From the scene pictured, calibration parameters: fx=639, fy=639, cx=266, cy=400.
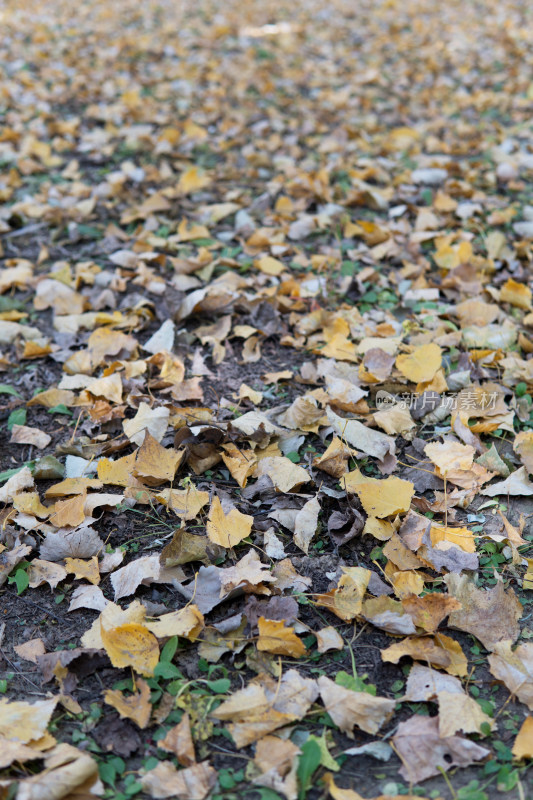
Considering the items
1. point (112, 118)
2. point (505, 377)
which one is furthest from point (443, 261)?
point (112, 118)

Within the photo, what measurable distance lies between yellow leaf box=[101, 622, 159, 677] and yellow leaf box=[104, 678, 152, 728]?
51 millimetres

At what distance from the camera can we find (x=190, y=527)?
1.83 meters

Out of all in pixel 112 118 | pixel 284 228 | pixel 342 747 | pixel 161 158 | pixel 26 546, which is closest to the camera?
pixel 342 747

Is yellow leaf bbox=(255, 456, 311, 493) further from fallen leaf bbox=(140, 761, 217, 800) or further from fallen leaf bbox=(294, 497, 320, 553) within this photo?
fallen leaf bbox=(140, 761, 217, 800)

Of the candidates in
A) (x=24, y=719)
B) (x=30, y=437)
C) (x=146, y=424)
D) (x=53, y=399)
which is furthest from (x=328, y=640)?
(x=53, y=399)

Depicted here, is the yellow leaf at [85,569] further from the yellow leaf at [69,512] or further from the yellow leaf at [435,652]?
the yellow leaf at [435,652]

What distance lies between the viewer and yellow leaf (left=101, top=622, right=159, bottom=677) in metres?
1.47

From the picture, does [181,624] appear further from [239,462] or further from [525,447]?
[525,447]

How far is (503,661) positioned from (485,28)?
703cm

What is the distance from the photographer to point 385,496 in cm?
180

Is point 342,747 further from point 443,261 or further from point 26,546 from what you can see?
point 443,261

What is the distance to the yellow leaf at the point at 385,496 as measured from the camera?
179cm

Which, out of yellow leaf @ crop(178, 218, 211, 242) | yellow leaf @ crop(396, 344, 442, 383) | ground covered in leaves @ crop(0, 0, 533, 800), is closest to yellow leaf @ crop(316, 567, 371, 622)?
ground covered in leaves @ crop(0, 0, 533, 800)

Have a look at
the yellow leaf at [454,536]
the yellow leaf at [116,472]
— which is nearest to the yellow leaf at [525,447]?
the yellow leaf at [454,536]
